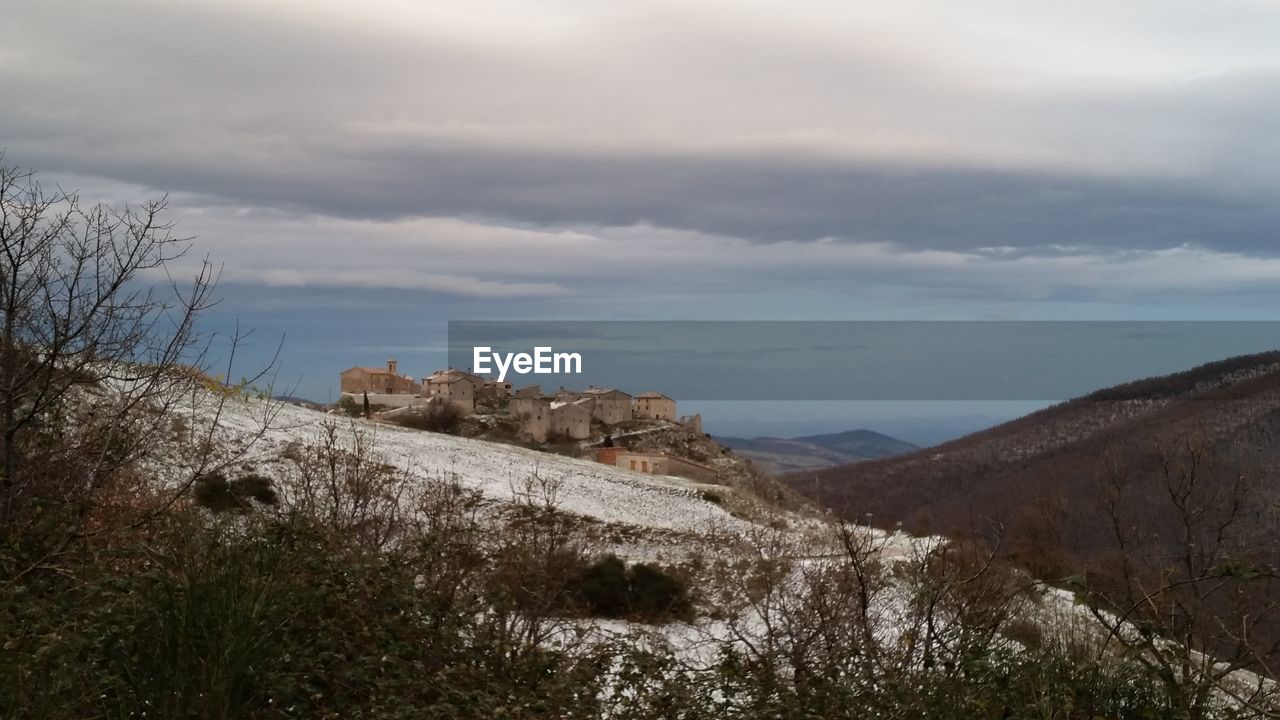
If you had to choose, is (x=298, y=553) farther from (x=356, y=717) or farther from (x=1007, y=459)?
(x=1007, y=459)

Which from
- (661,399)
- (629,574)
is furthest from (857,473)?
(629,574)

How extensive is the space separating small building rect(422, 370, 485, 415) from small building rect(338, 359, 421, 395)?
3.33m

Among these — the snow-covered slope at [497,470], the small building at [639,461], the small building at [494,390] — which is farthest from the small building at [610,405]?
the snow-covered slope at [497,470]

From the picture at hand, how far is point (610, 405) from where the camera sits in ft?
270

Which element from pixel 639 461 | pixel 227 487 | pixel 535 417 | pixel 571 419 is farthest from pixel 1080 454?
pixel 227 487

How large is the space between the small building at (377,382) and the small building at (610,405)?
46.8ft

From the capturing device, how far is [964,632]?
6.61 meters

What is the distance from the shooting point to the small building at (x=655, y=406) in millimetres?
86938

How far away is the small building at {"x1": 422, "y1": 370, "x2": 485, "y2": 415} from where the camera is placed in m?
77.8

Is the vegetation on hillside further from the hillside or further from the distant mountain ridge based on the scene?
the hillside

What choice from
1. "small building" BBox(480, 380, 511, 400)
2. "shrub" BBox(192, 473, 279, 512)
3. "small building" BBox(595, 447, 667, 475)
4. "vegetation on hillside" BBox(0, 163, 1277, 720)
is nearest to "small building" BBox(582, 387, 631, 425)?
"small building" BBox(480, 380, 511, 400)

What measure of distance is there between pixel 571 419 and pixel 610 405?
23.0 feet

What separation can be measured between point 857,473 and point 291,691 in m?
72.5

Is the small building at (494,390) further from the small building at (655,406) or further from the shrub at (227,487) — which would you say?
the shrub at (227,487)
